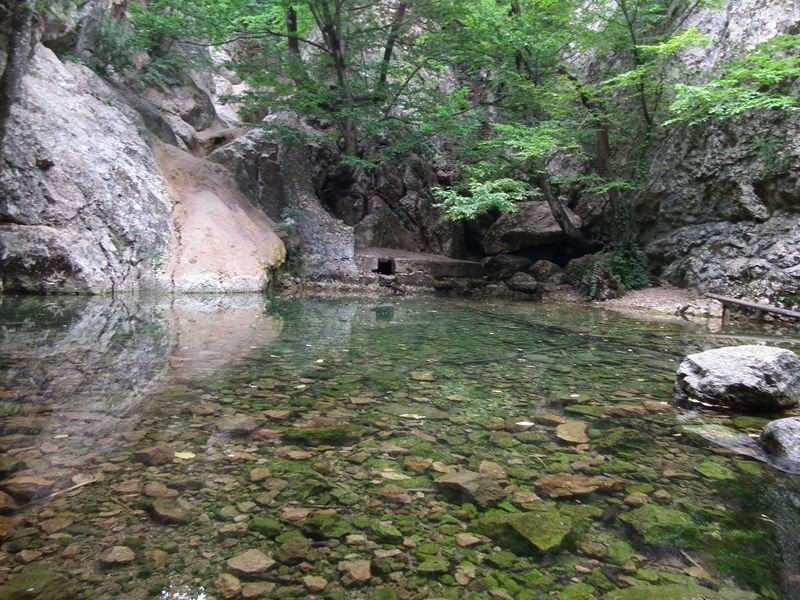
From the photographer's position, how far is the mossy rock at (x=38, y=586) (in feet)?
4.67

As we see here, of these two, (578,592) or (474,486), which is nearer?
(578,592)

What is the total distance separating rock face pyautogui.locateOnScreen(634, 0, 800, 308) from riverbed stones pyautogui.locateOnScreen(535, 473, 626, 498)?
10438 mm

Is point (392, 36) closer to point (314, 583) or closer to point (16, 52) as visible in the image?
point (16, 52)

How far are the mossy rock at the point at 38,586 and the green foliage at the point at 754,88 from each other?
11438mm

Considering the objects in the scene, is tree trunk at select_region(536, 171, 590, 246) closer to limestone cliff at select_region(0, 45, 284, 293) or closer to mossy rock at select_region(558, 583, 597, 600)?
limestone cliff at select_region(0, 45, 284, 293)

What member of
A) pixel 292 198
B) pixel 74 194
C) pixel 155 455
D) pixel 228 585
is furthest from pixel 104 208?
pixel 228 585

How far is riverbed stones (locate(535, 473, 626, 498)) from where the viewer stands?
2.30 m

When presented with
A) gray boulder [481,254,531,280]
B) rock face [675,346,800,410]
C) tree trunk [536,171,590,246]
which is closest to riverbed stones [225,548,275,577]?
rock face [675,346,800,410]

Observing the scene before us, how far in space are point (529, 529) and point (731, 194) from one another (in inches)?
515

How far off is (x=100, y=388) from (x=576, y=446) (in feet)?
10.6

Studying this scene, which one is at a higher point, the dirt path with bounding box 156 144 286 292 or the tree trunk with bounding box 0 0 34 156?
the tree trunk with bounding box 0 0 34 156

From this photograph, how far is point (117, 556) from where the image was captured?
1659 mm

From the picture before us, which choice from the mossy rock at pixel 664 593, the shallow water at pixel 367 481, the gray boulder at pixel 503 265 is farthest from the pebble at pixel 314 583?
the gray boulder at pixel 503 265

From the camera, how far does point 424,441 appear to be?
2840mm
